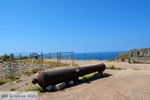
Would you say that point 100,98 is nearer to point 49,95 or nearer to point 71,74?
point 49,95

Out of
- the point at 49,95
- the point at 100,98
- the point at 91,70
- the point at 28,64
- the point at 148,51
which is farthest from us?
the point at 148,51

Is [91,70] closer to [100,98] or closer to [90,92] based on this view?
[90,92]

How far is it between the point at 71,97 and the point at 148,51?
2446cm

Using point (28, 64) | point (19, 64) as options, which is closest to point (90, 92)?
point (28, 64)

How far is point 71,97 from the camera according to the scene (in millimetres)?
8031

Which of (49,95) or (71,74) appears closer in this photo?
(49,95)

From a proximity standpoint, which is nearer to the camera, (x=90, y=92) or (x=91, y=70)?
(x=90, y=92)

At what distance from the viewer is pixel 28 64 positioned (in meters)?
27.1

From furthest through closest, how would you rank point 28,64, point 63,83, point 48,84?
point 28,64 < point 63,83 < point 48,84

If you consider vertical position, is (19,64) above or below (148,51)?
below

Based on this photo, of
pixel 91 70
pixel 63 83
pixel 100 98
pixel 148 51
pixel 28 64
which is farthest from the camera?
pixel 148 51

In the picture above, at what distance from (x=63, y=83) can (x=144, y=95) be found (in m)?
4.15

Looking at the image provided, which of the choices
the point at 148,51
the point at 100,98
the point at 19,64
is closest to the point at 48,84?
the point at 100,98

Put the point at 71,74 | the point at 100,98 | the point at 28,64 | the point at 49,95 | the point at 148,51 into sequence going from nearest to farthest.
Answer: the point at 100,98 < the point at 49,95 < the point at 71,74 < the point at 28,64 < the point at 148,51
